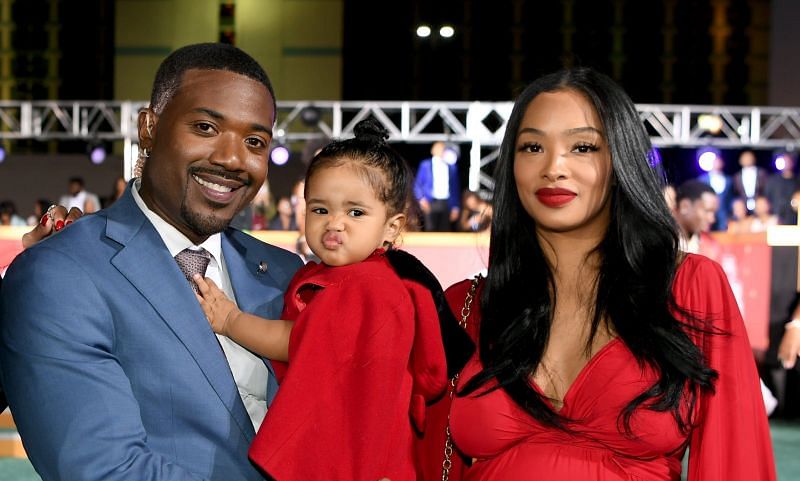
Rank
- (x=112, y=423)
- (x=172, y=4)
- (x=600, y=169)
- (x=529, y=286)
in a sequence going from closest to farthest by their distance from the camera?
(x=112, y=423)
(x=600, y=169)
(x=529, y=286)
(x=172, y=4)

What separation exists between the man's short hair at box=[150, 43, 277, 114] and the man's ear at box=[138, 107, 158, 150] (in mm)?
21

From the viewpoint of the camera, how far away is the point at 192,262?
8.09ft

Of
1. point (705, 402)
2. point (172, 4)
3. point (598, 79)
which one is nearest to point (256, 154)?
point (598, 79)

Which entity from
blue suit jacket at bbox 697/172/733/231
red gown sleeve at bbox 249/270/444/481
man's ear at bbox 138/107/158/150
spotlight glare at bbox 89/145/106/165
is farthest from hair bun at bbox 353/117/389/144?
spotlight glare at bbox 89/145/106/165

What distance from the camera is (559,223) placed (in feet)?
8.41

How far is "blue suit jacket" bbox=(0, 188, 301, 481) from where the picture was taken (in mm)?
2037

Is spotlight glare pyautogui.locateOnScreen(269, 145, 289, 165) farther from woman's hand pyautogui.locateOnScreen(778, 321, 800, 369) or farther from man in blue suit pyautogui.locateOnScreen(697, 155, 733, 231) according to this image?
woman's hand pyautogui.locateOnScreen(778, 321, 800, 369)

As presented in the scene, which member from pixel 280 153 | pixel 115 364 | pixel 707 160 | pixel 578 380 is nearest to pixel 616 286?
pixel 578 380

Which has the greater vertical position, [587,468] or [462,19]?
[462,19]

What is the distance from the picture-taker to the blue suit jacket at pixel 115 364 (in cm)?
204

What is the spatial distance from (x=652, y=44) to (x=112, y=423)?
20030mm

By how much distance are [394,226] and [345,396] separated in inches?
19.8

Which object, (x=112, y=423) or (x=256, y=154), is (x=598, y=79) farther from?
(x=112, y=423)

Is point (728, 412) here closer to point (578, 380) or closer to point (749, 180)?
point (578, 380)
